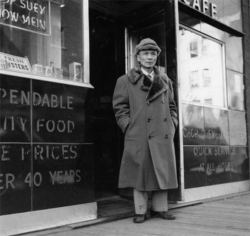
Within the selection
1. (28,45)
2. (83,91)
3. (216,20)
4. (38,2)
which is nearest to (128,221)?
(83,91)

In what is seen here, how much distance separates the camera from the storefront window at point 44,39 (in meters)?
4.13

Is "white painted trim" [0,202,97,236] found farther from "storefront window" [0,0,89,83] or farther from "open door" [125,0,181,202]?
"open door" [125,0,181,202]

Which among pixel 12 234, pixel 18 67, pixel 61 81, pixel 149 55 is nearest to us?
pixel 12 234

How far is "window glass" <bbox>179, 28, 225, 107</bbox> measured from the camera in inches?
253

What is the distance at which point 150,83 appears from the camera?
15.5 ft

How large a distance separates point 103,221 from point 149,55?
6.80 feet

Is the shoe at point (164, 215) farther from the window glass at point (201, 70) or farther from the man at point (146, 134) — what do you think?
the window glass at point (201, 70)

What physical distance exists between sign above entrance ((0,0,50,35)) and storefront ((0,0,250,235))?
1 centimetres

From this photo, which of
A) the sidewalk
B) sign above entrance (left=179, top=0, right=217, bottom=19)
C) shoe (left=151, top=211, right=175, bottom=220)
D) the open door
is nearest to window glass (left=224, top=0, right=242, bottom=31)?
sign above entrance (left=179, top=0, right=217, bottom=19)

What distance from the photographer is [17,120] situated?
3.98 meters

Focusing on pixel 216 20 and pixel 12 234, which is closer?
pixel 12 234

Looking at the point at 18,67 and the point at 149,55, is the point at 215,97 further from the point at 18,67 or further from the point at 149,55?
the point at 18,67

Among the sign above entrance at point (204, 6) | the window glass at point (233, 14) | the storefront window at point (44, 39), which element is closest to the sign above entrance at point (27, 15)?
the storefront window at point (44, 39)

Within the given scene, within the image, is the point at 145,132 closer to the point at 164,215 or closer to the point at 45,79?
the point at 164,215
